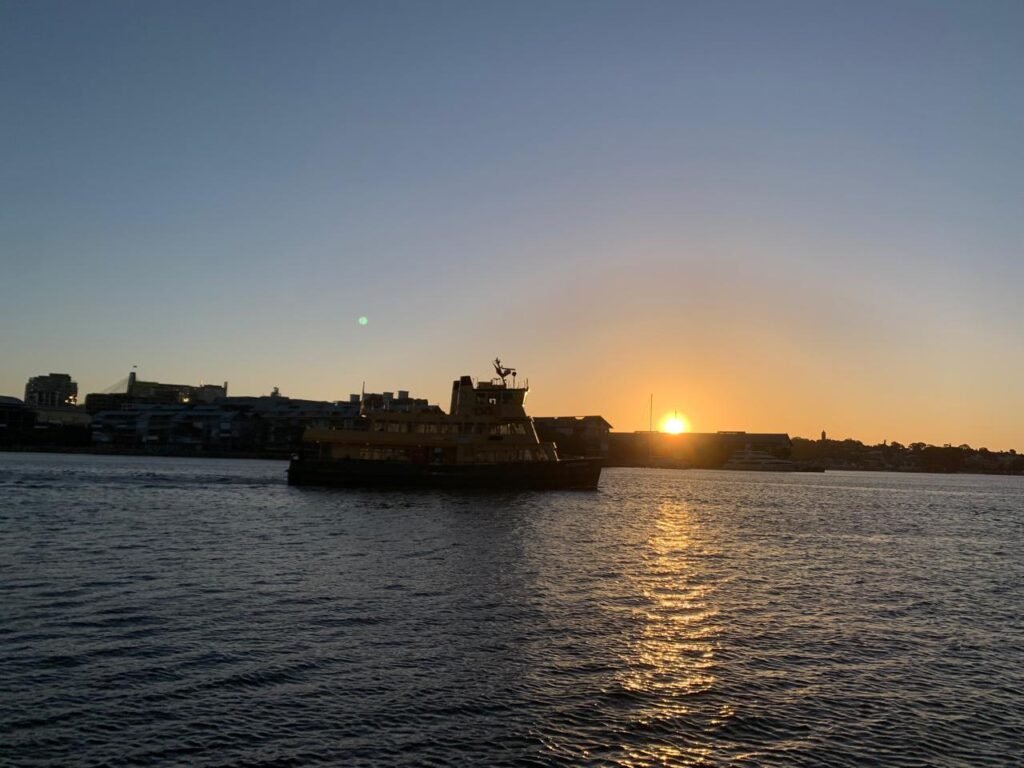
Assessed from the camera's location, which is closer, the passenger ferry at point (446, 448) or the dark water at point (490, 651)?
the dark water at point (490, 651)

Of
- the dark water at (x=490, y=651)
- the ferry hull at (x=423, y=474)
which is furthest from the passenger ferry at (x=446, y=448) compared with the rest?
the dark water at (x=490, y=651)

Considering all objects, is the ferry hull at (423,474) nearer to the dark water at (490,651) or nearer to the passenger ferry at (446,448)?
the passenger ferry at (446,448)

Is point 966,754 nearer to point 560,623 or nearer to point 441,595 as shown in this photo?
point 560,623

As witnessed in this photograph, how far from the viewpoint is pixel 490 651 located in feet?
66.8

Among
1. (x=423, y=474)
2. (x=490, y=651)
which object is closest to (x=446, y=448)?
(x=423, y=474)

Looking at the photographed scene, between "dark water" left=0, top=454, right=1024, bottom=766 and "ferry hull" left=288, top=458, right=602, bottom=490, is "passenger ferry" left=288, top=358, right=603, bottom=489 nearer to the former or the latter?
"ferry hull" left=288, top=458, right=602, bottom=490

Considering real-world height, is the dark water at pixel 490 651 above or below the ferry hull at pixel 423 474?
below

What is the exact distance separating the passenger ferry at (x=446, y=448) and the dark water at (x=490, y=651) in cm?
3377

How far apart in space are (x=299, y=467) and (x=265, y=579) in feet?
177

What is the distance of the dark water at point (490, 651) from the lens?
1438cm

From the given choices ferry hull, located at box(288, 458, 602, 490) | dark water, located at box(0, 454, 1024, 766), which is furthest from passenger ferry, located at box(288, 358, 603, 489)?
dark water, located at box(0, 454, 1024, 766)

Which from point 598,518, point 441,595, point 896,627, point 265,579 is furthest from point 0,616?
point 598,518

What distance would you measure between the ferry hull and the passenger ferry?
10 cm

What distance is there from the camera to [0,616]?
73.1ft
